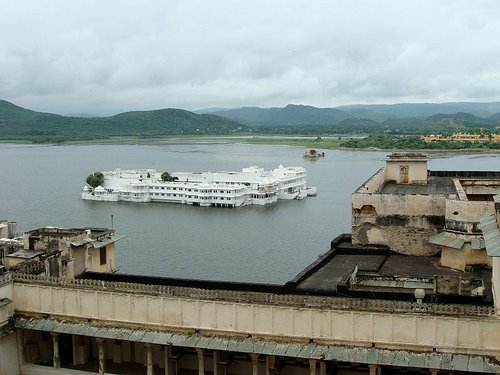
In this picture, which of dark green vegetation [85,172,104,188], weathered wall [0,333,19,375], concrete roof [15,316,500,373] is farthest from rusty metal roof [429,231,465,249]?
dark green vegetation [85,172,104,188]

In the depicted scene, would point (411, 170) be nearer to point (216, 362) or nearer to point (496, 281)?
point (496, 281)

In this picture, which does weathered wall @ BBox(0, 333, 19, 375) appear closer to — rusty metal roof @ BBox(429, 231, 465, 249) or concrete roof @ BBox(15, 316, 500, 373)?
concrete roof @ BBox(15, 316, 500, 373)

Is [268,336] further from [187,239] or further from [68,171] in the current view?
[68,171]

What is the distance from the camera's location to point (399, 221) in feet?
83.3

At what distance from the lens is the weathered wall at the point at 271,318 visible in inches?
536

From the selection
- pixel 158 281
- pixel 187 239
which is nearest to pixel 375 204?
pixel 158 281

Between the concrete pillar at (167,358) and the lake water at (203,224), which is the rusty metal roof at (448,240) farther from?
the lake water at (203,224)

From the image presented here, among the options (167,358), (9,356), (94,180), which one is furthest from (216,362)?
(94,180)

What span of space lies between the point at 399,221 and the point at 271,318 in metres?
12.0

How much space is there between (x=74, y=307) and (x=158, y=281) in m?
2.82

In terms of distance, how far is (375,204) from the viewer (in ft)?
83.8

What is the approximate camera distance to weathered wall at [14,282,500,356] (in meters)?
13.6

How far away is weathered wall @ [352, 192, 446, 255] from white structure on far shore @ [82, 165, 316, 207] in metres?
46.0

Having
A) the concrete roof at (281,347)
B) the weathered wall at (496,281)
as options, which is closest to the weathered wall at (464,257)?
the weathered wall at (496,281)
